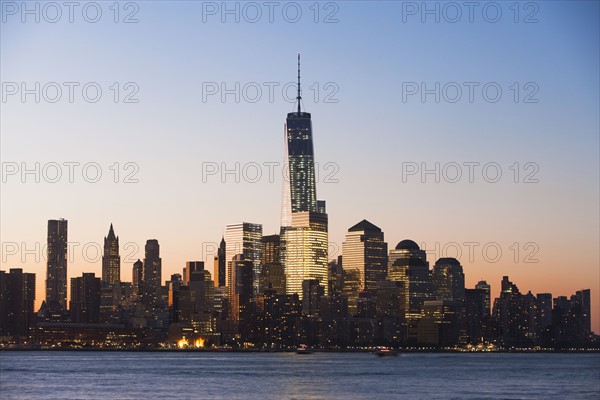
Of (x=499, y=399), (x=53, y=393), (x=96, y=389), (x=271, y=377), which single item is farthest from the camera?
(x=271, y=377)

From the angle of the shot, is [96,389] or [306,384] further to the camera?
[306,384]

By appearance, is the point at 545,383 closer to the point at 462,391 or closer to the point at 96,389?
the point at 462,391

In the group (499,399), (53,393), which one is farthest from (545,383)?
(53,393)

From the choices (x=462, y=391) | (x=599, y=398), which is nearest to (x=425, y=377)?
(x=462, y=391)

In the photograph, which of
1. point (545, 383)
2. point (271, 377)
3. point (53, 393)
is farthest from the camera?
point (271, 377)

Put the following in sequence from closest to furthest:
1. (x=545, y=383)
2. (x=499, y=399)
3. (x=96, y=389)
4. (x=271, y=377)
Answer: (x=499, y=399), (x=96, y=389), (x=545, y=383), (x=271, y=377)

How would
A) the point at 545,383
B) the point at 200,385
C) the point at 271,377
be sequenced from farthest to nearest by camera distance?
the point at 271,377 < the point at 545,383 < the point at 200,385

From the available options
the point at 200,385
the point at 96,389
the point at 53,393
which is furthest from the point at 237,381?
the point at 53,393

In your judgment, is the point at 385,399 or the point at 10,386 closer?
the point at 385,399

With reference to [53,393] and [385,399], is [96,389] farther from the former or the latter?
[385,399]
